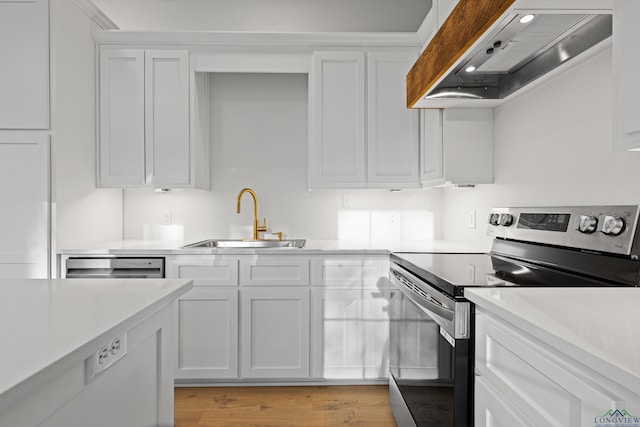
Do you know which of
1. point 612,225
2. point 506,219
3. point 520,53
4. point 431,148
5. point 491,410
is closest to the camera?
point 491,410

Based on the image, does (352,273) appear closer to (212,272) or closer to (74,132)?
(212,272)

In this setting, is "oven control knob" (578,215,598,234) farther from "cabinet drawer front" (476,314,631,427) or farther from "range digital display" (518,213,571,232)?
"cabinet drawer front" (476,314,631,427)

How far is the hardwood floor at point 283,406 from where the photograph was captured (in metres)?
2.23

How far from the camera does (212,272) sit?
2611mm

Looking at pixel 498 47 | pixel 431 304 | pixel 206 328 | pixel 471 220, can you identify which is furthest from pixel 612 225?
pixel 206 328

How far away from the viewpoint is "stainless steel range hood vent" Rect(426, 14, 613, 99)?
4.65ft

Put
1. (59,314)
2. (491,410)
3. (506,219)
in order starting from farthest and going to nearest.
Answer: (506,219)
(491,410)
(59,314)

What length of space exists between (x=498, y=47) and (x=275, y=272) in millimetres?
1740

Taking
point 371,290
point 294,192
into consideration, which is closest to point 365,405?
point 371,290

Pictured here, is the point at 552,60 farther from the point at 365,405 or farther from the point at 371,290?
the point at 365,405

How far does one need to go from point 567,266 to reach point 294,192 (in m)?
2.10

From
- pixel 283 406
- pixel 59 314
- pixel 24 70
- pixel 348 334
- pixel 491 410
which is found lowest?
pixel 283 406

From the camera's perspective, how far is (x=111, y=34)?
9.34 feet

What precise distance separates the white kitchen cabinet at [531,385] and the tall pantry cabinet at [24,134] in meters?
2.53
